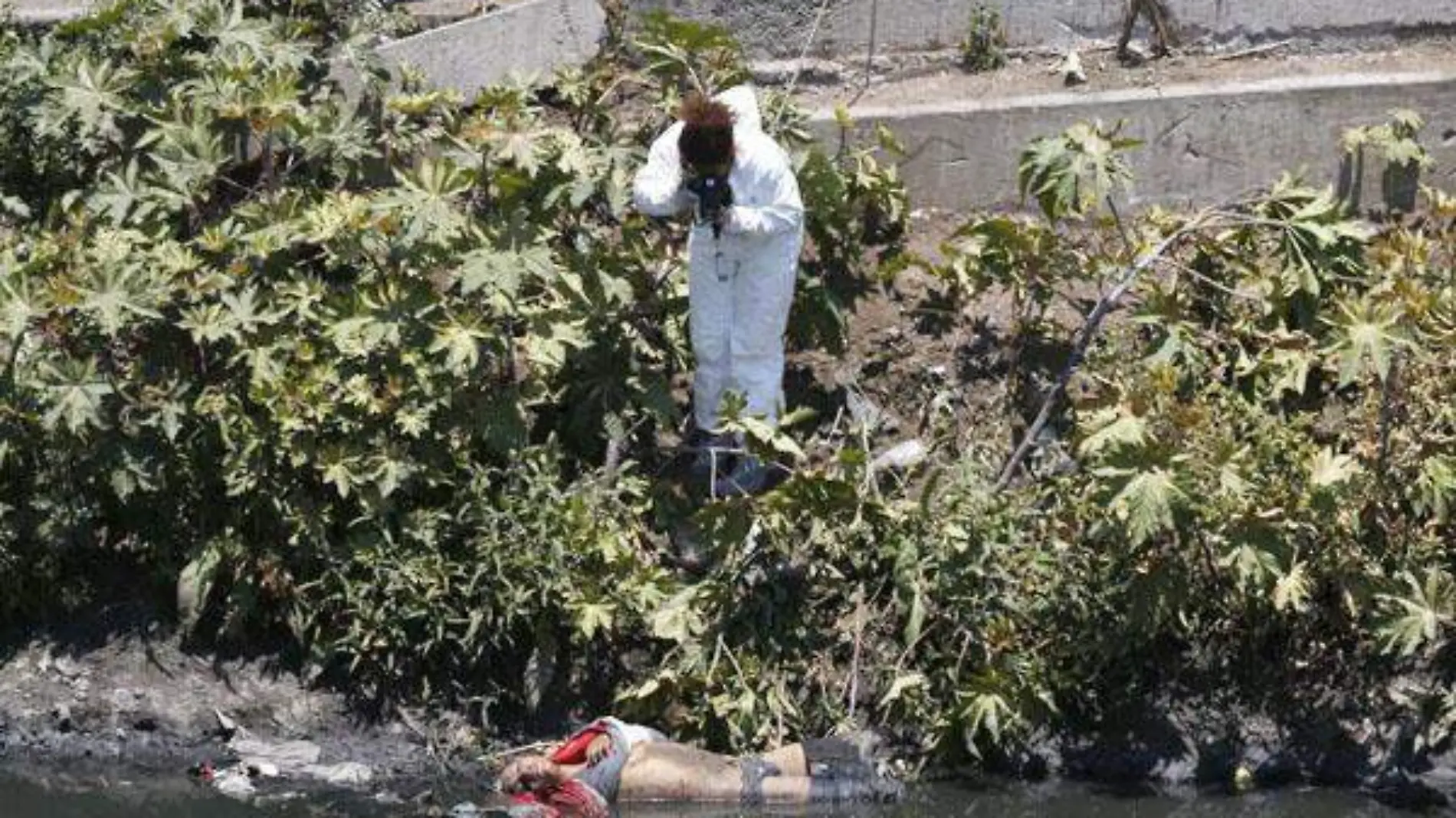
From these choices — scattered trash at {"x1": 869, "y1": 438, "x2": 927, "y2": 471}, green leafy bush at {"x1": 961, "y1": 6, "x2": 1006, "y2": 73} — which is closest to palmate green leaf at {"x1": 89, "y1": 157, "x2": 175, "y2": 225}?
scattered trash at {"x1": 869, "y1": 438, "x2": 927, "y2": 471}

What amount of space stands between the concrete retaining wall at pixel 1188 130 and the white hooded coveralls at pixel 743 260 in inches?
47.1

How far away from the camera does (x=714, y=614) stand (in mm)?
10695

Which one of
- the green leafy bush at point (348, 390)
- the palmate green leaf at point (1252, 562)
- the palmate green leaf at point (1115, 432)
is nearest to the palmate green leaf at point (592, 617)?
the green leafy bush at point (348, 390)

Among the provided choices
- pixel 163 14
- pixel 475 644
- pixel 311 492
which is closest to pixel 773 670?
pixel 475 644

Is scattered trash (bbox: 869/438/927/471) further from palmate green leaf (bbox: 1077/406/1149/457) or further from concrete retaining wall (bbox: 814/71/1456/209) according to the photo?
concrete retaining wall (bbox: 814/71/1456/209)

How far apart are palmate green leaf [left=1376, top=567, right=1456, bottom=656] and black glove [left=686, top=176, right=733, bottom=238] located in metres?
2.48

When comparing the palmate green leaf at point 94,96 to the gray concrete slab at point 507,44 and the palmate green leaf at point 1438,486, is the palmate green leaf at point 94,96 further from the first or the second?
the palmate green leaf at point 1438,486

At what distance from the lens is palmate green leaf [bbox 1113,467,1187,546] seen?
1014 centimetres

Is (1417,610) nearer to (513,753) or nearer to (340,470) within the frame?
(513,753)

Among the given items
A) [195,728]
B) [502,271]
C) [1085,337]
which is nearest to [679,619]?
[502,271]

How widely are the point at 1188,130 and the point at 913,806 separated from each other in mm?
3019

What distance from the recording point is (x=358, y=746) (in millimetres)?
10719

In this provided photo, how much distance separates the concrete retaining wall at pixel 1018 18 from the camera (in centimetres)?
1225

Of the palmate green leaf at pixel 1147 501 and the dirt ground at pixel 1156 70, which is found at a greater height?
the dirt ground at pixel 1156 70
